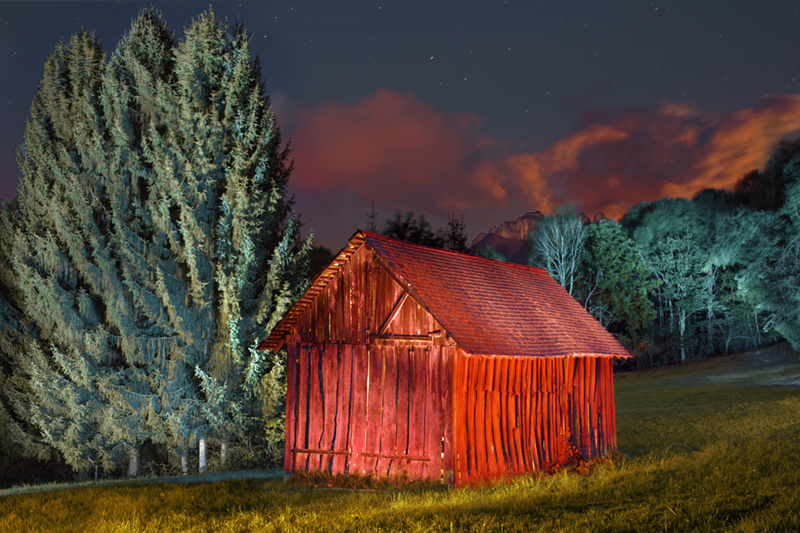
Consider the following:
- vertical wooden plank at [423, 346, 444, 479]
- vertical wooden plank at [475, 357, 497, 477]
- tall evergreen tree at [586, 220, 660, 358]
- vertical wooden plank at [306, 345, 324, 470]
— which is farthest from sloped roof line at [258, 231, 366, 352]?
tall evergreen tree at [586, 220, 660, 358]

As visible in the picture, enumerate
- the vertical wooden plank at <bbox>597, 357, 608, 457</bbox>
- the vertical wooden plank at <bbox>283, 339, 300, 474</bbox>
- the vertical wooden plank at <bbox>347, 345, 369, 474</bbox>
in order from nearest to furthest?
1. the vertical wooden plank at <bbox>347, 345, 369, 474</bbox>
2. the vertical wooden plank at <bbox>283, 339, 300, 474</bbox>
3. the vertical wooden plank at <bbox>597, 357, 608, 457</bbox>

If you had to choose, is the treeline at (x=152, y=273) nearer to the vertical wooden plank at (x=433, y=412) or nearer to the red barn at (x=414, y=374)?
the red barn at (x=414, y=374)

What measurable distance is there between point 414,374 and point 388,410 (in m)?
1.00

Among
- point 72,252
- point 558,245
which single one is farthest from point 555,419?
point 558,245

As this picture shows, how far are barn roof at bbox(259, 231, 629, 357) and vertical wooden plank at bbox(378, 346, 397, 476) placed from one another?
5.03 feet

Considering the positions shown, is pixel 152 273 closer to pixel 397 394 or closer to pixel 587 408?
pixel 397 394

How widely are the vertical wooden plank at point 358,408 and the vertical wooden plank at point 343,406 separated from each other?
3.8 inches

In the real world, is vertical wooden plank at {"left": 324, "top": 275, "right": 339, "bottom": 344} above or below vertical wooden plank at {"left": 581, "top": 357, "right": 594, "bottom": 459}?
above

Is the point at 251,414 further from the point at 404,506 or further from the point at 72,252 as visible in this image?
the point at 404,506

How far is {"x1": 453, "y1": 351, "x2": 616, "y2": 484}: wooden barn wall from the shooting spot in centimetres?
1336

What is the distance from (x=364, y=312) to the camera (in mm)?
14180

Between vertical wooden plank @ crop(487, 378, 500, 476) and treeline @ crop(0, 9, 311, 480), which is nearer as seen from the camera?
vertical wooden plank @ crop(487, 378, 500, 476)

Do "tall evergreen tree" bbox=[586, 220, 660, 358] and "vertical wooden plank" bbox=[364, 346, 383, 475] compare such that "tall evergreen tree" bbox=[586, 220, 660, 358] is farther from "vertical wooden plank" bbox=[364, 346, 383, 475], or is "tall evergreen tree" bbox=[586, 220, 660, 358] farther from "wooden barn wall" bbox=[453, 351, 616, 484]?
"vertical wooden plank" bbox=[364, 346, 383, 475]

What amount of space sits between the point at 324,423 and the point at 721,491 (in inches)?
315
